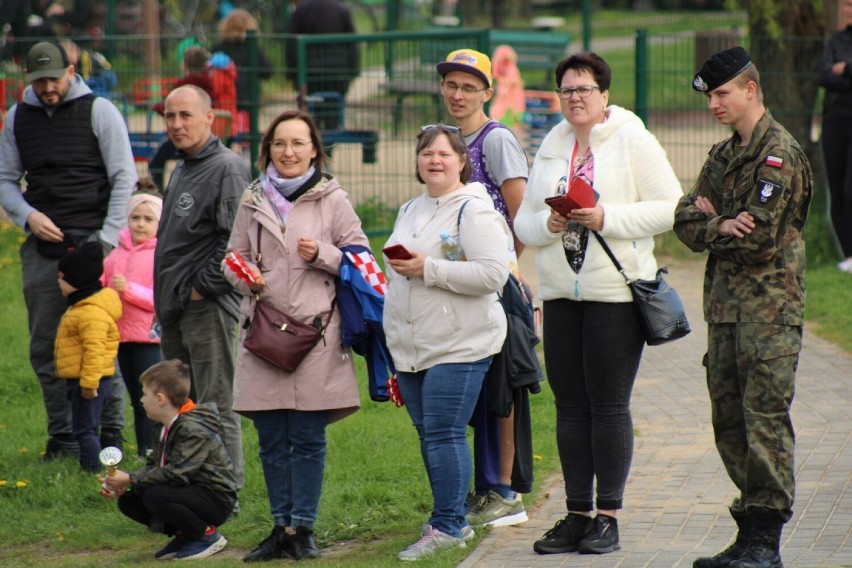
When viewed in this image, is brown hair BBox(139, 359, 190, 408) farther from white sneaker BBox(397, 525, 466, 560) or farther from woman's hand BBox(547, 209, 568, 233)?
woman's hand BBox(547, 209, 568, 233)

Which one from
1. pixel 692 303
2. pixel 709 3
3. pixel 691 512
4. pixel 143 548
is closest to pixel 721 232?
pixel 691 512

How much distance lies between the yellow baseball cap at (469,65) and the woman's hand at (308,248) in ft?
3.46

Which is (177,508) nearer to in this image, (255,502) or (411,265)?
(255,502)

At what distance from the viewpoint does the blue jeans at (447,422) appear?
577cm

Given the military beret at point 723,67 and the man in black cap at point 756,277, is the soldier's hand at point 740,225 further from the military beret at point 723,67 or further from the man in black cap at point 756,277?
the military beret at point 723,67

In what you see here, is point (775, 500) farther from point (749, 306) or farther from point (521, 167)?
point (521, 167)

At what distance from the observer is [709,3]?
27.2m

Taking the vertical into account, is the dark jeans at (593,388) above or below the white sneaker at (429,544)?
above

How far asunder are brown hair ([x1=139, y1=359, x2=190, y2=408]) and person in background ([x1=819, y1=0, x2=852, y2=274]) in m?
7.14

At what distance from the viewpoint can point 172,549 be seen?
20.9ft

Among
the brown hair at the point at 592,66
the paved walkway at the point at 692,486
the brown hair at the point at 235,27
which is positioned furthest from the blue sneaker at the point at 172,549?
the brown hair at the point at 235,27

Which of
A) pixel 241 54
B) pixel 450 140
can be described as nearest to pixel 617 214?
pixel 450 140

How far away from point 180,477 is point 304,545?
2.09 feet

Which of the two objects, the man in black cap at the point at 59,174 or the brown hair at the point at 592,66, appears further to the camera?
the man in black cap at the point at 59,174
